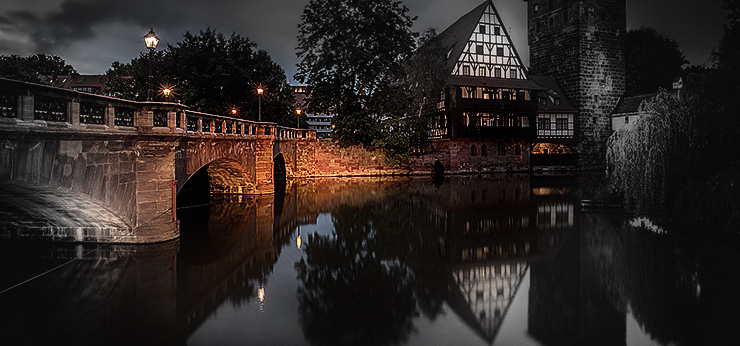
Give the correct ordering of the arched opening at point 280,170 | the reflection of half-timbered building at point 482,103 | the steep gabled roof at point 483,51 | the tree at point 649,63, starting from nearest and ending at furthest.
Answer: the arched opening at point 280,170 → the steep gabled roof at point 483,51 → the reflection of half-timbered building at point 482,103 → the tree at point 649,63

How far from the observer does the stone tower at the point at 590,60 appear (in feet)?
155

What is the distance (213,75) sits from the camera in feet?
119

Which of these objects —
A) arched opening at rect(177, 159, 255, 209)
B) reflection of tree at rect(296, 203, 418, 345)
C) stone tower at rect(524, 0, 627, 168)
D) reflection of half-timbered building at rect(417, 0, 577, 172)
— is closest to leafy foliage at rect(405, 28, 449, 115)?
reflection of half-timbered building at rect(417, 0, 577, 172)

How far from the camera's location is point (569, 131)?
48.1 m

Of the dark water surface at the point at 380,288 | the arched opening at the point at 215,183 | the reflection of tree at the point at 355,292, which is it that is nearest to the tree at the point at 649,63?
the dark water surface at the point at 380,288

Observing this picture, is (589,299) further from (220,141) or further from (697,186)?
(220,141)

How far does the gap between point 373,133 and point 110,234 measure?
27.3 meters

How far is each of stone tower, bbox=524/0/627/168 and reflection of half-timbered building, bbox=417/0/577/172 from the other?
7.35 m

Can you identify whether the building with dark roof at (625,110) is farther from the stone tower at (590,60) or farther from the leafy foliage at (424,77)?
the leafy foliage at (424,77)

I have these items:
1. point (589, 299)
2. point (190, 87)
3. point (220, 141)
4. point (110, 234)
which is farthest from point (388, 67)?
point (589, 299)

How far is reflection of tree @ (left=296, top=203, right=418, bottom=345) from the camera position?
6230 millimetres

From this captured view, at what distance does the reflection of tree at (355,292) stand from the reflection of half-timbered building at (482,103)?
30.5 metres

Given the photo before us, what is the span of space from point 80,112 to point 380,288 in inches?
305

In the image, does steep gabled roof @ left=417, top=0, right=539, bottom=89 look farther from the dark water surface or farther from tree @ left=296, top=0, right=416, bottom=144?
the dark water surface
